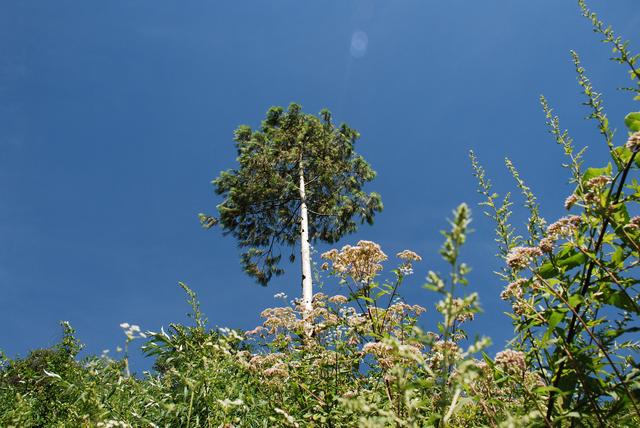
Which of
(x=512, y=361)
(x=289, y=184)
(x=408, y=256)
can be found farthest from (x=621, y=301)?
(x=289, y=184)

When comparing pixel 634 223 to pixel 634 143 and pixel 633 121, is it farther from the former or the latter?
pixel 633 121

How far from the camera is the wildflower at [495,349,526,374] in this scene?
2014 mm

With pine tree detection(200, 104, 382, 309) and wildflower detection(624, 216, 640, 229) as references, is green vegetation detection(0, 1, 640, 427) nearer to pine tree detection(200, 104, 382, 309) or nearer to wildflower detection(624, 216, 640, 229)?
wildflower detection(624, 216, 640, 229)

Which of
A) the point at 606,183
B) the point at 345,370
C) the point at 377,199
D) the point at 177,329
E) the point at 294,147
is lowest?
the point at 345,370

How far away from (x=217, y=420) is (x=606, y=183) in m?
2.44

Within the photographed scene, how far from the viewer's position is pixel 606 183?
7.00ft

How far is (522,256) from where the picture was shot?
230 centimetres

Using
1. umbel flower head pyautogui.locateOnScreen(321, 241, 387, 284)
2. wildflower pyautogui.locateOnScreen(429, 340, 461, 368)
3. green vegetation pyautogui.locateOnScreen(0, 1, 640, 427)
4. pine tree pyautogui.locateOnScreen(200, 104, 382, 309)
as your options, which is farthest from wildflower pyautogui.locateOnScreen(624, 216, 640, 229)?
pine tree pyautogui.locateOnScreen(200, 104, 382, 309)

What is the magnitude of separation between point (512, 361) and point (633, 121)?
4.52 feet

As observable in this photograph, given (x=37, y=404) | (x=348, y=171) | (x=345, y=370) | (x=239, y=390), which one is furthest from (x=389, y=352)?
(x=348, y=171)

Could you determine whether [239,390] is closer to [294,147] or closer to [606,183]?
[606,183]

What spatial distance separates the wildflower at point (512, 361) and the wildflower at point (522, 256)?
50cm

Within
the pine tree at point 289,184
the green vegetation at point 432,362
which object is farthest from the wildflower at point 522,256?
the pine tree at point 289,184

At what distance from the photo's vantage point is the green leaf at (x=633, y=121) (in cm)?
213
